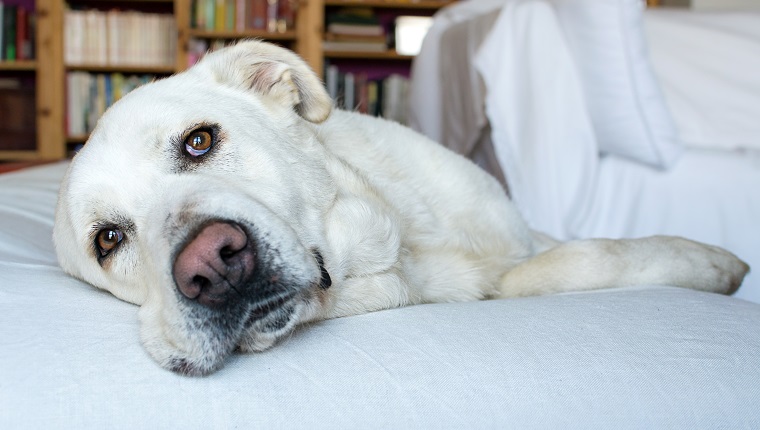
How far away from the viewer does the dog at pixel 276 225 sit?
1.12 m

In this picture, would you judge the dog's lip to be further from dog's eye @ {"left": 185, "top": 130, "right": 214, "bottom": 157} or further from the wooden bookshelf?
the wooden bookshelf

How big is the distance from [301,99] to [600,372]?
3.00 ft

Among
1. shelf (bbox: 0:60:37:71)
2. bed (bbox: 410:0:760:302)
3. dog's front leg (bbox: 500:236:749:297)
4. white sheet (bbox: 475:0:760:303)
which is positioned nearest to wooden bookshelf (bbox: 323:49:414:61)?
shelf (bbox: 0:60:37:71)

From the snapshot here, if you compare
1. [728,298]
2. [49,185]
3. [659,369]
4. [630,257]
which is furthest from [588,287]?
[49,185]

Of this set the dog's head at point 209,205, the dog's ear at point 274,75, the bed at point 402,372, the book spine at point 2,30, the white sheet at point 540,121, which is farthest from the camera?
the book spine at point 2,30

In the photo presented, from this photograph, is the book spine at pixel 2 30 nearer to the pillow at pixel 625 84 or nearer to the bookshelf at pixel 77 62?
the bookshelf at pixel 77 62

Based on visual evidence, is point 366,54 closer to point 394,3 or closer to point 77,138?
point 394,3

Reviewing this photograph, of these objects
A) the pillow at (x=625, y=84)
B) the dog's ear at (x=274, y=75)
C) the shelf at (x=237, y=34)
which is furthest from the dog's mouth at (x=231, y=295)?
the shelf at (x=237, y=34)

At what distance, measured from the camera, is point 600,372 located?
109 centimetres

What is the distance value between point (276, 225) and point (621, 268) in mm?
886

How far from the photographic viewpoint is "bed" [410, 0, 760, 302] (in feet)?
8.93

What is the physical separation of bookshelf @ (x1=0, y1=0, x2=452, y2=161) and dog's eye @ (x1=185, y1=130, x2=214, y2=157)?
4.88 metres

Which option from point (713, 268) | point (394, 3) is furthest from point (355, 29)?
point (713, 268)

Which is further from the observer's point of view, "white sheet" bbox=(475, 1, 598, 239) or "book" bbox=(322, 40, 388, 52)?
"book" bbox=(322, 40, 388, 52)
